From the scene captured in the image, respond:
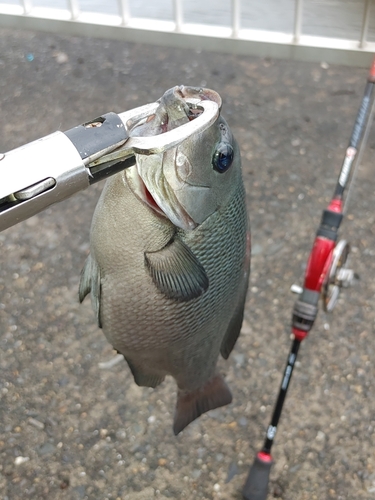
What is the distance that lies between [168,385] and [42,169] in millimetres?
1521

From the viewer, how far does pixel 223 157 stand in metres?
0.76

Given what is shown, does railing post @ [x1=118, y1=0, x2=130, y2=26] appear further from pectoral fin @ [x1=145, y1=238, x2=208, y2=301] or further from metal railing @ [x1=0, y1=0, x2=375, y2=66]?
pectoral fin @ [x1=145, y1=238, x2=208, y2=301]

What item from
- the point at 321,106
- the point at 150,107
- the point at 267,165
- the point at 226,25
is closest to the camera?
the point at 150,107

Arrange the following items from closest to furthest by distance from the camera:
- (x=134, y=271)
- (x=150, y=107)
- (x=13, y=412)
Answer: (x=150, y=107), (x=134, y=271), (x=13, y=412)

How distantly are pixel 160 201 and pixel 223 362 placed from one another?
140cm

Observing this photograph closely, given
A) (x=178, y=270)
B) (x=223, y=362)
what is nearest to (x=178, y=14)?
(x=223, y=362)

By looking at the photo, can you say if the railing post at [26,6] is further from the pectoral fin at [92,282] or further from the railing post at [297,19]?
the pectoral fin at [92,282]

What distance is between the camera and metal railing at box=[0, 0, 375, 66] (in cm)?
314

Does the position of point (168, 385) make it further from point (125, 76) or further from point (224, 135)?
point (125, 76)

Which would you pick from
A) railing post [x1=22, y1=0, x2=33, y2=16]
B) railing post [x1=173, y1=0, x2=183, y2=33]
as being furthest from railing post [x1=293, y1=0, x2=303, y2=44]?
railing post [x1=22, y1=0, x2=33, y2=16]

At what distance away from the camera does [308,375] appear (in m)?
2.01

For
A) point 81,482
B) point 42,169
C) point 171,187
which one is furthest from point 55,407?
point 42,169

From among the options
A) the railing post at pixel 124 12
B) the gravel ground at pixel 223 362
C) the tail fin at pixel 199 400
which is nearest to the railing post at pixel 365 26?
the gravel ground at pixel 223 362

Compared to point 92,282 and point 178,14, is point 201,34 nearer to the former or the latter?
point 178,14
